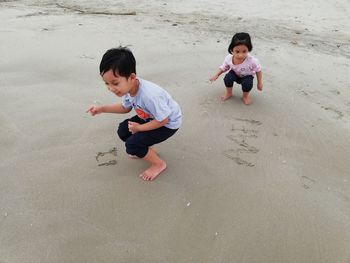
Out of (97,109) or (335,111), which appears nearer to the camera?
(97,109)

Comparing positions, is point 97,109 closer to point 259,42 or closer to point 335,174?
point 335,174

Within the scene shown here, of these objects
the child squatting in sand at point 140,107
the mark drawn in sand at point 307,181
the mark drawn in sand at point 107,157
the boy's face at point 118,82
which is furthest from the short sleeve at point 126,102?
the mark drawn in sand at point 307,181

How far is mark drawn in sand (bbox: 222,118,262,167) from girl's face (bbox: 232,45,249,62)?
2.11 ft

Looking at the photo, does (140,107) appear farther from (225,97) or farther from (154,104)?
(225,97)

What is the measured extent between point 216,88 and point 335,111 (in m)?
1.13

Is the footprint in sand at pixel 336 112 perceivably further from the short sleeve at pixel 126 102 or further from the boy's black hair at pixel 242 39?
the short sleeve at pixel 126 102

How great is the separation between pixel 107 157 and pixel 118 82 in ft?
2.17

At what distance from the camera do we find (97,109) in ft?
7.74

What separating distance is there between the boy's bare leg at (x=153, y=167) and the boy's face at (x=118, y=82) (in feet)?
1.56

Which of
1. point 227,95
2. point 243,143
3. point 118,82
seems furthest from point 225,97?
point 118,82

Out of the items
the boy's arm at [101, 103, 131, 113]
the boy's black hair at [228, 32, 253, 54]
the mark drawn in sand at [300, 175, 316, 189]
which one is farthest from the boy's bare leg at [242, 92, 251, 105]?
the boy's arm at [101, 103, 131, 113]

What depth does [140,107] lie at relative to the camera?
7.43ft

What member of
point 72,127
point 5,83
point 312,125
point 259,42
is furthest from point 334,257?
point 259,42

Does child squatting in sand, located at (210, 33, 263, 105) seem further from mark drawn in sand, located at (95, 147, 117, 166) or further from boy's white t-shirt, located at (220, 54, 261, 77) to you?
mark drawn in sand, located at (95, 147, 117, 166)
